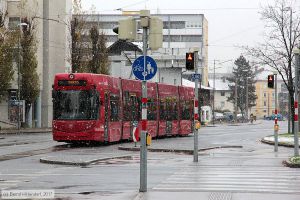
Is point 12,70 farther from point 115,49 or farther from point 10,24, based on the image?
point 115,49

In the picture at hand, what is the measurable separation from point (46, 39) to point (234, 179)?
179ft

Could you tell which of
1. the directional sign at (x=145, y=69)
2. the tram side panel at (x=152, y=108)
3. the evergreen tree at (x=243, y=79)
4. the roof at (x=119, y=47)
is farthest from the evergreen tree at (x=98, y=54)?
the evergreen tree at (x=243, y=79)

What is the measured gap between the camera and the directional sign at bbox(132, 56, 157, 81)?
15.7m

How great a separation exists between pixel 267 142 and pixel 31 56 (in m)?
27.8

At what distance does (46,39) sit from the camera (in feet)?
232

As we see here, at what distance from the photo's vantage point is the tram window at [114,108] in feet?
115

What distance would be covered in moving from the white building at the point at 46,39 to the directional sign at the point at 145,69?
48755 millimetres

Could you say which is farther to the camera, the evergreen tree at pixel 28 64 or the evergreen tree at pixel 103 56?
the evergreen tree at pixel 103 56

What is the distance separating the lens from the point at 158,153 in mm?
30375

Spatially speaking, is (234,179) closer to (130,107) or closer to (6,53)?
(130,107)

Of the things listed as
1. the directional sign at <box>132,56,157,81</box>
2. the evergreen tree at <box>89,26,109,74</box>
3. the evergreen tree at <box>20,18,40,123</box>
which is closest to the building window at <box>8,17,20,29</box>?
the evergreen tree at <box>20,18,40,123</box>

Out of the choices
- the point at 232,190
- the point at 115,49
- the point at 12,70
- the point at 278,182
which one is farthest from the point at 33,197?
the point at 115,49

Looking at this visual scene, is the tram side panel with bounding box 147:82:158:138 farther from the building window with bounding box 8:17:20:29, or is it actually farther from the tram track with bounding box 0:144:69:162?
Answer: the building window with bounding box 8:17:20:29

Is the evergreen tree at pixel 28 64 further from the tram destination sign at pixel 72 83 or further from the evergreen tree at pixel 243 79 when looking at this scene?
the evergreen tree at pixel 243 79
